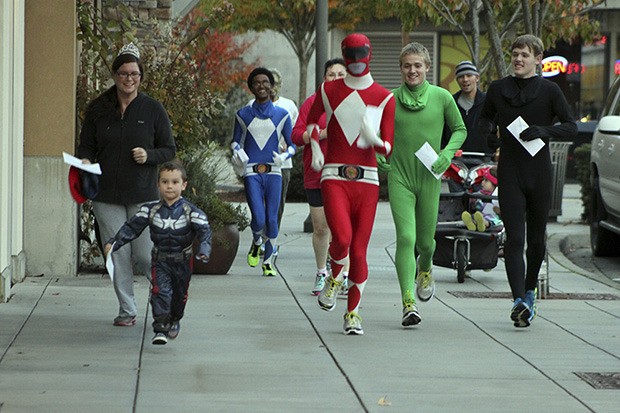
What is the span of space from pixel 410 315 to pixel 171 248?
1.73 m

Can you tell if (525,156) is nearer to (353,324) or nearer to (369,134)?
(369,134)

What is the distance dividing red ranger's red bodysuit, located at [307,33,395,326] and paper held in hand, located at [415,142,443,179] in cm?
45

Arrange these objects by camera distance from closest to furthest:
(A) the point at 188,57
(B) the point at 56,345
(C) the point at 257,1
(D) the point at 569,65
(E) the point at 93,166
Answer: (B) the point at 56,345, (E) the point at 93,166, (A) the point at 188,57, (C) the point at 257,1, (D) the point at 569,65

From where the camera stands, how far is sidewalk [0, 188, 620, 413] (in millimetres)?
6824

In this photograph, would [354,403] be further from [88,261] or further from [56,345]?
[88,261]

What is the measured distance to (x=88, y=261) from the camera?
41.0 ft

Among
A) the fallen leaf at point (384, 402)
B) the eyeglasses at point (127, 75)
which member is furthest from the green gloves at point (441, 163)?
the fallen leaf at point (384, 402)

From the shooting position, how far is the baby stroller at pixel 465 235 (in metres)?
12.5

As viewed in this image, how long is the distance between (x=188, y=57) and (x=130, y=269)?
464 cm

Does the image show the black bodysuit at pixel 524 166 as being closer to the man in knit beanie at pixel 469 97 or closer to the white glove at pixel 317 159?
the white glove at pixel 317 159

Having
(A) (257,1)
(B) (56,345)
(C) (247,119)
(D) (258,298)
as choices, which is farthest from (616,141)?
(A) (257,1)

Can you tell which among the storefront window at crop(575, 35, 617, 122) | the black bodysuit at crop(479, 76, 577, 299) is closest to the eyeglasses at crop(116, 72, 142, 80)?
the black bodysuit at crop(479, 76, 577, 299)

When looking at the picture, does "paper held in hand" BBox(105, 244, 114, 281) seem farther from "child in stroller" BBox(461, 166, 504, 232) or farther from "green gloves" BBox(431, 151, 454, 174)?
"child in stroller" BBox(461, 166, 504, 232)

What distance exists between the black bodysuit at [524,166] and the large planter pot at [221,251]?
355cm
